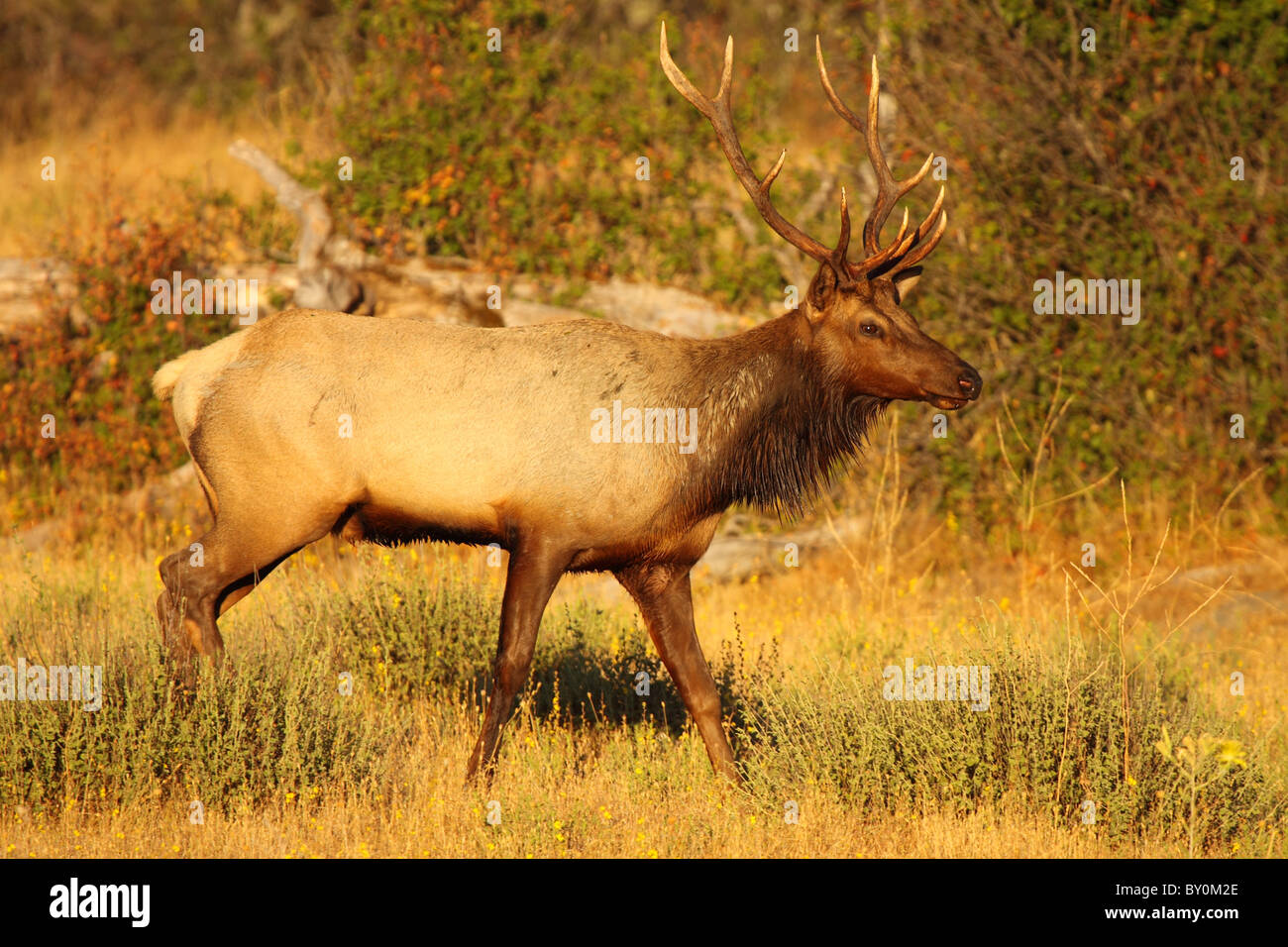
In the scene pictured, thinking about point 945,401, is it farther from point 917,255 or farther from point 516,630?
point 516,630

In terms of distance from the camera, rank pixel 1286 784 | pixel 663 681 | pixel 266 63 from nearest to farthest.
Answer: pixel 1286 784, pixel 663 681, pixel 266 63

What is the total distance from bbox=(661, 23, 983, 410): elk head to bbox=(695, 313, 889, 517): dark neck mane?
110mm

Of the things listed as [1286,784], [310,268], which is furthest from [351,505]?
[310,268]

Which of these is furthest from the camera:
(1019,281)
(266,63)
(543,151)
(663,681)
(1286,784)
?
(266,63)

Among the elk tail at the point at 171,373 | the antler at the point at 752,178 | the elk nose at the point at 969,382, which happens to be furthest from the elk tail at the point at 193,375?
the elk nose at the point at 969,382

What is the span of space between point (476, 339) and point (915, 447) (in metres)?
5.26

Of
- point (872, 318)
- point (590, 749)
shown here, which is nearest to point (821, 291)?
point (872, 318)

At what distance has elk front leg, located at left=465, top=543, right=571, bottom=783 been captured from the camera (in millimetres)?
5754

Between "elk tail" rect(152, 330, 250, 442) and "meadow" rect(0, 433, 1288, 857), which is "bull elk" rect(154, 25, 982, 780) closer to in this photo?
"elk tail" rect(152, 330, 250, 442)

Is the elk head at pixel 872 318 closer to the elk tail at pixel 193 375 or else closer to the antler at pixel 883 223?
the antler at pixel 883 223

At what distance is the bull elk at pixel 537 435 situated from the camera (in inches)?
226

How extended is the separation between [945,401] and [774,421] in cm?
71

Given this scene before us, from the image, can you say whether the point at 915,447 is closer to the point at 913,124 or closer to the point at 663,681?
the point at 913,124

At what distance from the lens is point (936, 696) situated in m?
5.99
